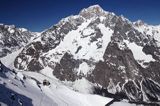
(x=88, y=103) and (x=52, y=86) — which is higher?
(x=52, y=86)

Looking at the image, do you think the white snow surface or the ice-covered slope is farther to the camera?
the white snow surface

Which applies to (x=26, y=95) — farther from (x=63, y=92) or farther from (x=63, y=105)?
(x=63, y=92)

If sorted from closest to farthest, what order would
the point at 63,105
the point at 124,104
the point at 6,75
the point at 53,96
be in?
the point at 6,75 → the point at 63,105 → the point at 53,96 → the point at 124,104

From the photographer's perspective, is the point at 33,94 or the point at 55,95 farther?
the point at 55,95

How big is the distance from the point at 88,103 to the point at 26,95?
45422 millimetres

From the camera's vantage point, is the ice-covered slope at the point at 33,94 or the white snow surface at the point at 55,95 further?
the white snow surface at the point at 55,95

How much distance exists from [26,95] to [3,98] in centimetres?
2200

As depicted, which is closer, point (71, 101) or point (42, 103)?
point (42, 103)

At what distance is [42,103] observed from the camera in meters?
111

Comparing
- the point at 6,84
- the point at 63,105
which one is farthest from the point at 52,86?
the point at 6,84

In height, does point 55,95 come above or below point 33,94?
above

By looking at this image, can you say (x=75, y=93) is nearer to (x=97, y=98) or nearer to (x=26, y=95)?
(x=97, y=98)

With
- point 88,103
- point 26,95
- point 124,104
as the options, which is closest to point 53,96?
point 88,103

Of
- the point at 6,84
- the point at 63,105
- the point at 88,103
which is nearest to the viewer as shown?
the point at 6,84
